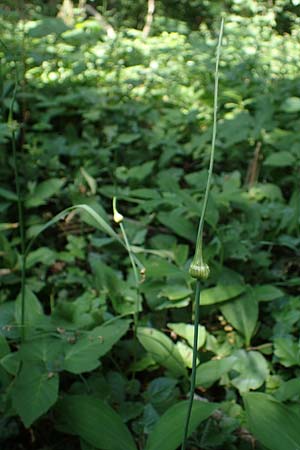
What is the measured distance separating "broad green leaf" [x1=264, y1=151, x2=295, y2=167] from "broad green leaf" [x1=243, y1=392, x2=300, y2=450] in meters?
1.09

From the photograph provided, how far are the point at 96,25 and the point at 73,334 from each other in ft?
9.50

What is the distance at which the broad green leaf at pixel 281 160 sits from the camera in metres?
1.77

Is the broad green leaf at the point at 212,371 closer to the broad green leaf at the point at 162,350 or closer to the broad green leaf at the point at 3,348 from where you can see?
the broad green leaf at the point at 162,350

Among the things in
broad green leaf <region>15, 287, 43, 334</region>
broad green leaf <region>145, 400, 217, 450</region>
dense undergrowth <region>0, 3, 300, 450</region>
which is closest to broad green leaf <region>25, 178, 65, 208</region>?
dense undergrowth <region>0, 3, 300, 450</region>

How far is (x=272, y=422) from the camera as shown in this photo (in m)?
0.82

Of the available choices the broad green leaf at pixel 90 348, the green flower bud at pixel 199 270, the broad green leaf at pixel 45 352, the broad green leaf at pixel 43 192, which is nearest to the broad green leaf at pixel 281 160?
the broad green leaf at pixel 43 192

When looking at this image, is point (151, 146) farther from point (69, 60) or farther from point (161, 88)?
point (69, 60)

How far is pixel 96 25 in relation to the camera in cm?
336

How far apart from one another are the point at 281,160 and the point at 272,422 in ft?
3.85

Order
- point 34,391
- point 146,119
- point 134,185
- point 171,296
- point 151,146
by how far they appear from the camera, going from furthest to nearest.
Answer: point 146,119, point 151,146, point 134,185, point 171,296, point 34,391

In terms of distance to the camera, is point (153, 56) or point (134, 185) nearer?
point (134, 185)

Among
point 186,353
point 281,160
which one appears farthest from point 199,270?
point 281,160

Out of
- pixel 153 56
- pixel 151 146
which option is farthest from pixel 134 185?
pixel 153 56

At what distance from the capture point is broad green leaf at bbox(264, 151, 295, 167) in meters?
1.77
